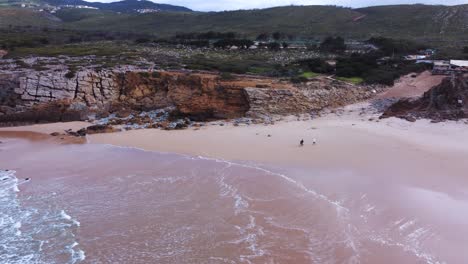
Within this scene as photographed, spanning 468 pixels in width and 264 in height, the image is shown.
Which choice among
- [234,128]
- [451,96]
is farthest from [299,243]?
[451,96]

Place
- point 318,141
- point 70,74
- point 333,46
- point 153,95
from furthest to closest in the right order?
point 333,46 < point 153,95 < point 70,74 < point 318,141

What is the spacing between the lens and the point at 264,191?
13375mm

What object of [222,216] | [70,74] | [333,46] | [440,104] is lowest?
[222,216]

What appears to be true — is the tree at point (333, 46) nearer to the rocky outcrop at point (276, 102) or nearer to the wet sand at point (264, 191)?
the rocky outcrop at point (276, 102)

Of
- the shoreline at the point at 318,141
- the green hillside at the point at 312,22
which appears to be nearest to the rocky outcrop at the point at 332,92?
the shoreline at the point at 318,141

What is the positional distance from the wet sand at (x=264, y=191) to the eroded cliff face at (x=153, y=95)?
284 centimetres

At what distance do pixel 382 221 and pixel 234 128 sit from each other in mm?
11017

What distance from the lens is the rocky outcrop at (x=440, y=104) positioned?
68.7 ft

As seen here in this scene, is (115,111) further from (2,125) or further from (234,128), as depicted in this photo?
(234,128)

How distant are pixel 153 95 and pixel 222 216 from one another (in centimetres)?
1504

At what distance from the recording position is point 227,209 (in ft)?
39.5

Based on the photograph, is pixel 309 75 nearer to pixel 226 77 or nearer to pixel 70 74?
pixel 226 77

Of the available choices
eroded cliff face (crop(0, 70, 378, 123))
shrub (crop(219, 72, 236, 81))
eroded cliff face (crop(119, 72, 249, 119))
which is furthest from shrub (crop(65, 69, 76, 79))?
shrub (crop(219, 72, 236, 81))

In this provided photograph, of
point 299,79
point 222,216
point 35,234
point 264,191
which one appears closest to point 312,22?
point 299,79
